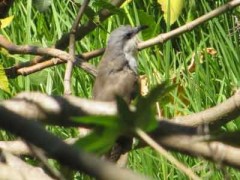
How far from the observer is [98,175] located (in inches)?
24.3

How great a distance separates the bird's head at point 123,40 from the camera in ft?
13.3

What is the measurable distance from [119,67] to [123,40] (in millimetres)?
270

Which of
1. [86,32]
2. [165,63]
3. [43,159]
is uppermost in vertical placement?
[43,159]

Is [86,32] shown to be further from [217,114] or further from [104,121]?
[104,121]

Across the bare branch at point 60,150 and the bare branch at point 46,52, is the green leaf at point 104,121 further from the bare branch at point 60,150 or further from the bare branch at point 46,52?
the bare branch at point 46,52

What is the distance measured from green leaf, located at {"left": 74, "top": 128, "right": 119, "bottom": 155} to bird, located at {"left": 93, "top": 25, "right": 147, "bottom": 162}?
8.67 ft

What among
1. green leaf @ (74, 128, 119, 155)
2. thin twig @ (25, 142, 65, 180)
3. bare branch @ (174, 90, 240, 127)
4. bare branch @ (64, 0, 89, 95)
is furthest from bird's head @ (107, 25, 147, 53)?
green leaf @ (74, 128, 119, 155)

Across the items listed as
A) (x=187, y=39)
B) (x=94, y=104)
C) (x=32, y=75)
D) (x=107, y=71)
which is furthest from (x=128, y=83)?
(x=94, y=104)

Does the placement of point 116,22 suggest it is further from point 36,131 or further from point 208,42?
point 36,131

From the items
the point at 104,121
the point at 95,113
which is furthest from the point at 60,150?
the point at 95,113

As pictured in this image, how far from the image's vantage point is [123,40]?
442cm

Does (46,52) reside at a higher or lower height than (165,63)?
higher

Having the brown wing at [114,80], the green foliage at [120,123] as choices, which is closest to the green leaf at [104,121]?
the green foliage at [120,123]

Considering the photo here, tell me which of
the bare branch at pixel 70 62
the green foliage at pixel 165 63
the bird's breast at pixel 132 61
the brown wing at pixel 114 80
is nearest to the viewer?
the bare branch at pixel 70 62
